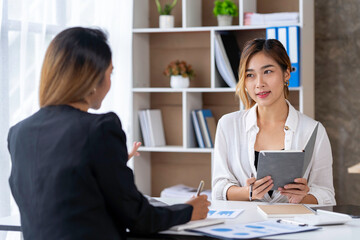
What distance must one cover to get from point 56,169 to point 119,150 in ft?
0.61

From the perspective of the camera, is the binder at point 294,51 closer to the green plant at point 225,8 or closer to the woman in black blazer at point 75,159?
the green plant at point 225,8

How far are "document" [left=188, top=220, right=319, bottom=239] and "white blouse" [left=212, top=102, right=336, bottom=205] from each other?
0.74 meters

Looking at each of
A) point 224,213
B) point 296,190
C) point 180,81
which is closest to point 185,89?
point 180,81

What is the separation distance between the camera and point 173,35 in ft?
14.2

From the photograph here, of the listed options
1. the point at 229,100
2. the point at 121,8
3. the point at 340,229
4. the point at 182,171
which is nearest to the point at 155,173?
the point at 182,171

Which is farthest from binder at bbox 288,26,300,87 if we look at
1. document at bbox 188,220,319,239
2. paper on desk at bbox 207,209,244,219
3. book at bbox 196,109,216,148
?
document at bbox 188,220,319,239

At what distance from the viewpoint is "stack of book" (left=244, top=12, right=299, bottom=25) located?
3.75m

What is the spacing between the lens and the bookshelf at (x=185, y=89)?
3969 mm

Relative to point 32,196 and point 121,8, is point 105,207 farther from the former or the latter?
point 121,8

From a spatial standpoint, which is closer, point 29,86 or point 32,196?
point 32,196

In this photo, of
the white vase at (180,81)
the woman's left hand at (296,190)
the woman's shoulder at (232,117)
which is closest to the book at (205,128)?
the white vase at (180,81)

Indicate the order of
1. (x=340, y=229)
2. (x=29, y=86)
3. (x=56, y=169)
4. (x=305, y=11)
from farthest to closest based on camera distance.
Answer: (x=305, y=11), (x=29, y=86), (x=340, y=229), (x=56, y=169)

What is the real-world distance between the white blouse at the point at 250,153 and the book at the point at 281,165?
0.33 m

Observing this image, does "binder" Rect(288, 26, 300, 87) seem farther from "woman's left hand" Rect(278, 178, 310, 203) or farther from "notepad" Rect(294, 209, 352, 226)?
"notepad" Rect(294, 209, 352, 226)
